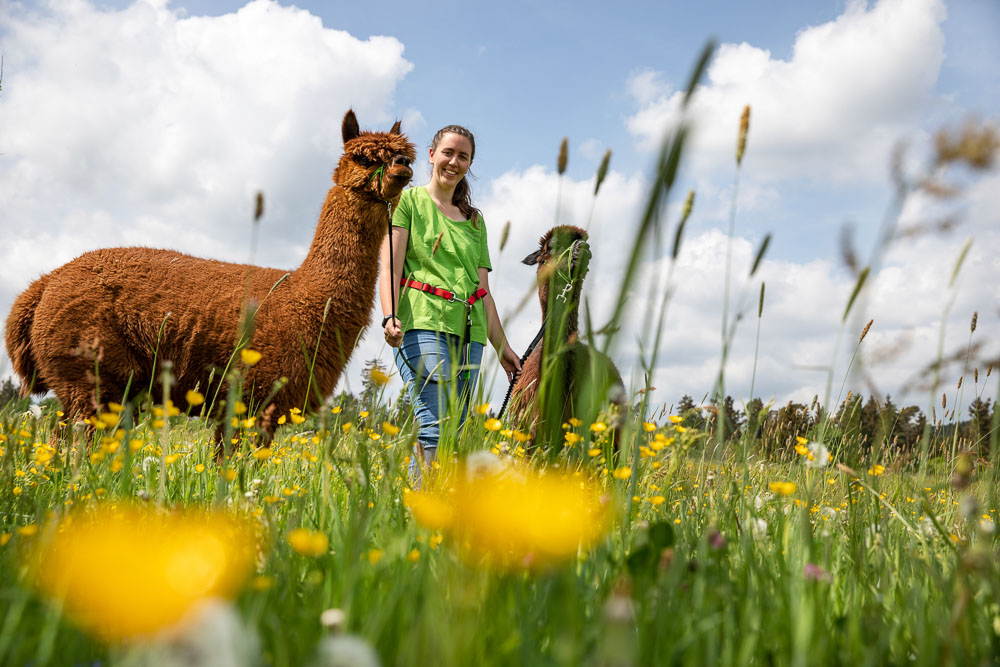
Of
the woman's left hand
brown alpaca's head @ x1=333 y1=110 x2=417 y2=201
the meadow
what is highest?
brown alpaca's head @ x1=333 y1=110 x2=417 y2=201

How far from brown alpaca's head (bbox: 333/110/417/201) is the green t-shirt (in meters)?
0.17

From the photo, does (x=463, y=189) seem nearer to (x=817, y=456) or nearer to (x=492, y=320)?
(x=492, y=320)

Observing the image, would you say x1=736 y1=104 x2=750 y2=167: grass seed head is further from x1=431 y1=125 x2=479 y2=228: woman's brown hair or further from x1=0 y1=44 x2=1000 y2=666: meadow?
x1=431 y1=125 x2=479 y2=228: woman's brown hair

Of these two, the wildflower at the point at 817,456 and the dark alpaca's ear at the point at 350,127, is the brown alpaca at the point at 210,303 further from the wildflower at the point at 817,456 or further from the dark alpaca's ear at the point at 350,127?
the wildflower at the point at 817,456

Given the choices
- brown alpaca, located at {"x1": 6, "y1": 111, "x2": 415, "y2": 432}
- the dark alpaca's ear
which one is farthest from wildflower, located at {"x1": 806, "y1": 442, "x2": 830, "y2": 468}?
the dark alpaca's ear

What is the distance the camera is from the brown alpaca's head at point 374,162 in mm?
4355

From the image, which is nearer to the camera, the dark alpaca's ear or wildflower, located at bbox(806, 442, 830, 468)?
wildflower, located at bbox(806, 442, 830, 468)

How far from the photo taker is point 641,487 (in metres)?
2.75

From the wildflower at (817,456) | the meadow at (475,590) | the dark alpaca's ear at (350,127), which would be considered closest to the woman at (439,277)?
the dark alpaca's ear at (350,127)

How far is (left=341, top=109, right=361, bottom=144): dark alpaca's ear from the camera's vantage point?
→ 4.75m

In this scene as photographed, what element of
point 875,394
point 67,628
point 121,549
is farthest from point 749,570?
point 67,628

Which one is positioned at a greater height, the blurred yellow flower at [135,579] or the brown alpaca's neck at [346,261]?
the brown alpaca's neck at [346,261]

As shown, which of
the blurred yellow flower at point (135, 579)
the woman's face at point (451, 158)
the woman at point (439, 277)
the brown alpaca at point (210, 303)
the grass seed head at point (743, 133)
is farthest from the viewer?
the woman's face at point (451, 158)

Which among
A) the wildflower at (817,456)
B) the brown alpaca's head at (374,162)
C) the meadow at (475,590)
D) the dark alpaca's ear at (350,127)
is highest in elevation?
the dark alpaca's ear at (350,127)
